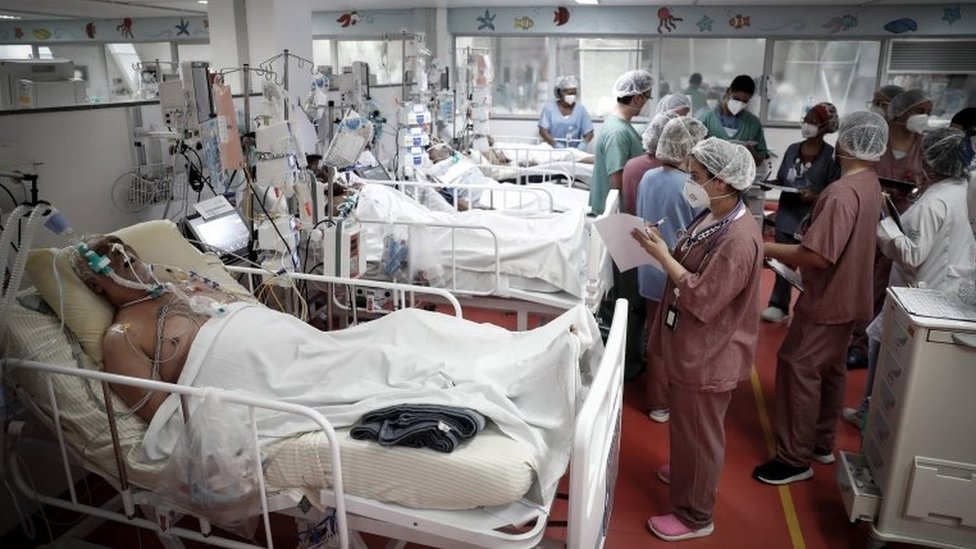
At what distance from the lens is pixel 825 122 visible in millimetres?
3928

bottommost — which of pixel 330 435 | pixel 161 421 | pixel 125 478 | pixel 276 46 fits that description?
pixel 125 478

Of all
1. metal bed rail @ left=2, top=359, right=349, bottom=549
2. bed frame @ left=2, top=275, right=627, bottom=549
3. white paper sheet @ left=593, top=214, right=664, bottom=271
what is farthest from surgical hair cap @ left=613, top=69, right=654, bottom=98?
metal bed rail @ left=2, top=359, right=349, bottom=549

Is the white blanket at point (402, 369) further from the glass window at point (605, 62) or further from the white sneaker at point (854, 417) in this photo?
the glass window at point (605, 62)

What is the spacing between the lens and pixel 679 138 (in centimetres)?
301

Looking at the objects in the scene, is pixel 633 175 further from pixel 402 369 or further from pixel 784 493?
pixel 402 369

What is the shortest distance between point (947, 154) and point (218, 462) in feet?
9.28

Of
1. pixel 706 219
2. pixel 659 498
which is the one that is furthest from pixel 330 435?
pixel 659 498

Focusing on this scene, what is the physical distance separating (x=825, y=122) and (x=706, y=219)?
1995 millimetres

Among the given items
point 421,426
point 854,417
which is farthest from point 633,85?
point 421,426

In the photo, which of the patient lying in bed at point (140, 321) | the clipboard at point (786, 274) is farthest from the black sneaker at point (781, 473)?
the patient lying in bed at point (140, 321)

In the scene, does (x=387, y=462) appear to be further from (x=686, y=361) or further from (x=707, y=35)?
(x=707, y=35)

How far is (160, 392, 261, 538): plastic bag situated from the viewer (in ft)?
5.88

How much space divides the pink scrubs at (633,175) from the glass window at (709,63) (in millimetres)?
4706

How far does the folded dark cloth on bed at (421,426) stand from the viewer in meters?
1.74
